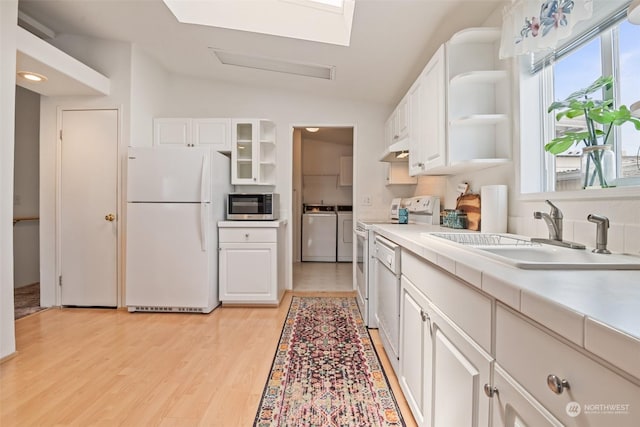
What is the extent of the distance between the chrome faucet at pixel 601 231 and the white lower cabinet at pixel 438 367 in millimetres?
581

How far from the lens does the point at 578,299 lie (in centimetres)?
59

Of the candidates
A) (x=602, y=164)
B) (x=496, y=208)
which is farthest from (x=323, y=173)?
(x=602, y=164)

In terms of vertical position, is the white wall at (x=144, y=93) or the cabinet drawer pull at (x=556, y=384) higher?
the white wall at (x=144, y=93)

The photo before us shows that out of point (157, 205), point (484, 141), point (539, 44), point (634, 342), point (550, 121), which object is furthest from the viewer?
point (157, 205)

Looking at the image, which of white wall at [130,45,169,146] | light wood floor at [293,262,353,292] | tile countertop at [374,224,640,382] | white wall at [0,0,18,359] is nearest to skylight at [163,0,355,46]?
white wall at [130,45,169,146]

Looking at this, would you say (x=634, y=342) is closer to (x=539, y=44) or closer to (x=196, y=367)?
(x=539, y=44)

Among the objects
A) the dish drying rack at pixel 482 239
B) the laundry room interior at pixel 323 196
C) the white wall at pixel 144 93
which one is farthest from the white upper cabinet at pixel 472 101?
the laundry room interior at pixel 323 196

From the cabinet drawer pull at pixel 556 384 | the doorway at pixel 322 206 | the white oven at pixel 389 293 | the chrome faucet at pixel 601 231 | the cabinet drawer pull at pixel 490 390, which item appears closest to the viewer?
the cabinet drawer pull at pixel 556 384

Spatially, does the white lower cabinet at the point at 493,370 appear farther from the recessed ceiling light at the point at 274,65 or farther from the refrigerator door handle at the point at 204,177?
the recessed ceiling light at the point at 274,65

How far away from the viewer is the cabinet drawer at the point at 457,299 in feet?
2.79

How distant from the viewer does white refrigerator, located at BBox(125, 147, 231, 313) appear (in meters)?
3.08

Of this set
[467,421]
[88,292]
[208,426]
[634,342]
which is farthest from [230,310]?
[634,342]

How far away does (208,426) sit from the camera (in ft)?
4.89

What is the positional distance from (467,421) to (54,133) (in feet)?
13.4
